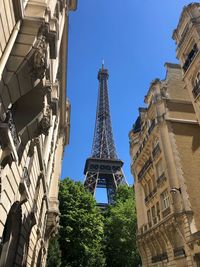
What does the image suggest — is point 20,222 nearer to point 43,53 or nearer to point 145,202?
point 43,53

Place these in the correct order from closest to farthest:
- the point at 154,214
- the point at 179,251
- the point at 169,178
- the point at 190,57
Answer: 1. the point at 179,251
2. the point at 169,178
3. the point at 190,57
4. the point at 154,214

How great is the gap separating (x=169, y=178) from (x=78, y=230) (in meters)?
17.2

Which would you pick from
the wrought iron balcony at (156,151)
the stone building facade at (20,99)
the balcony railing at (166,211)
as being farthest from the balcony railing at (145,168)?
the stone building facade at (20,99)

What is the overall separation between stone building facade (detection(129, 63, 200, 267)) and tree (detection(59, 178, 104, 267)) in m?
7.88

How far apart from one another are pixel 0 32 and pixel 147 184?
28.4m

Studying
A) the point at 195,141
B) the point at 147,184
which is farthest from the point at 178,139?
the point at 147,184

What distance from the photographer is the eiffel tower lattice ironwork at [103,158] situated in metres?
72.7

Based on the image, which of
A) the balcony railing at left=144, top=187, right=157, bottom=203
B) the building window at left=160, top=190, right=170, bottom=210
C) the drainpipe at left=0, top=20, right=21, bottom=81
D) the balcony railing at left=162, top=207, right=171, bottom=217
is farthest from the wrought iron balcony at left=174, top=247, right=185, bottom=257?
the drainpipe at left=0, top=20, right=21, bottom=81

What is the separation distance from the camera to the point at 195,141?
26359mm

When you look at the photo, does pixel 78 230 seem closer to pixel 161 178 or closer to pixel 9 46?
pixel 161 178

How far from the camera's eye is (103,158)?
8056cm

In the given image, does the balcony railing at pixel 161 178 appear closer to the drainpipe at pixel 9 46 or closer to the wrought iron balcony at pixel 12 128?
the wrought iron balcony at pixel 12 128

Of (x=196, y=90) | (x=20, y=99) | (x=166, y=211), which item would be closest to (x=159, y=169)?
(x=166, y=211)

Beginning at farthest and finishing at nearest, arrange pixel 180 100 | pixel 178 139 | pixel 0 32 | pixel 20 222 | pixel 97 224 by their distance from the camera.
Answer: pixel 97 224, pixel 180 100, pixel 178 139, pixel 20 222, pixel 0 32
